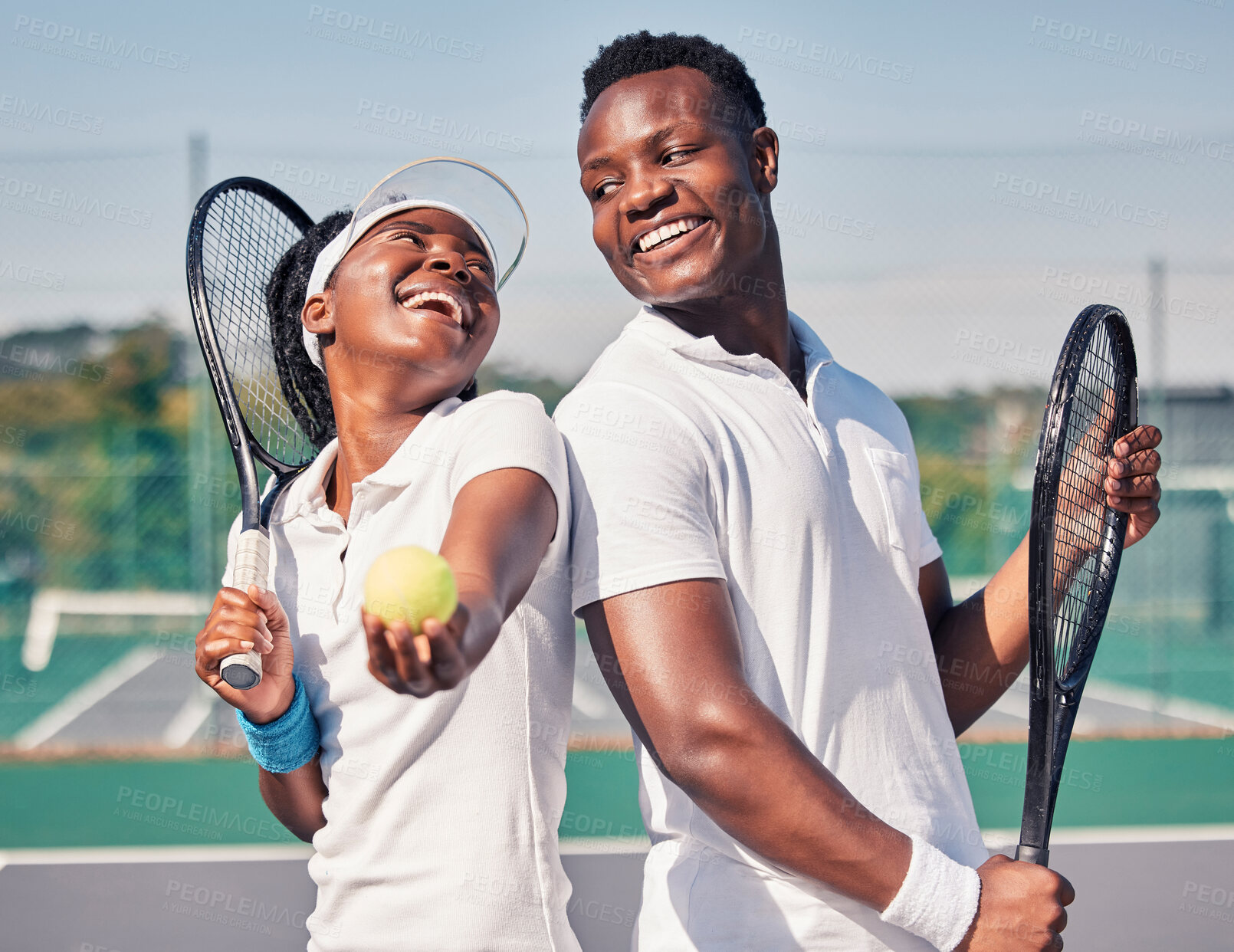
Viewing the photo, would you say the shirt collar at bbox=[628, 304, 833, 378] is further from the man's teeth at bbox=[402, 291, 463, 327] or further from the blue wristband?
the blue wristband

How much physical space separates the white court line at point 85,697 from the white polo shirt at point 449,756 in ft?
18.2

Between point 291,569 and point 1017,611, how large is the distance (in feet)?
3.44

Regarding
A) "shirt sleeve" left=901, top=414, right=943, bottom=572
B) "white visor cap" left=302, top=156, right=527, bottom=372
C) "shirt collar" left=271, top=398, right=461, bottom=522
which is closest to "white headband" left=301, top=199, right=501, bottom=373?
"white visor cap" left=302, top=156, right=527, bottom=372

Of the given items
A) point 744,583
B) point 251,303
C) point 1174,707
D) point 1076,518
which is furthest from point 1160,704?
point 744,583

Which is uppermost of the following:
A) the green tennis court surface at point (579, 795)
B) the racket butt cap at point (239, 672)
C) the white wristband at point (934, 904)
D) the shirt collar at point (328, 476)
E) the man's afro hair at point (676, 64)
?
the man's afro hair at point (676, 64)

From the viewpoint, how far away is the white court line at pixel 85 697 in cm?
626

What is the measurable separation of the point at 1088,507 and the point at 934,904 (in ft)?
2.78

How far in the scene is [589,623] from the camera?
130 cm

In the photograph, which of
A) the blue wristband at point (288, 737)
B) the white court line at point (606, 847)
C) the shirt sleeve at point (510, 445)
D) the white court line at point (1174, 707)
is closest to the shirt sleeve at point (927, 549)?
the shirt sleeve at point (510, 445)

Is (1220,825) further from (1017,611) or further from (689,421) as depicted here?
(689,421)

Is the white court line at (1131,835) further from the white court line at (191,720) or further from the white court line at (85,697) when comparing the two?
the white court line at (85,697)

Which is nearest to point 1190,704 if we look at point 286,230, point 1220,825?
point 1220,825

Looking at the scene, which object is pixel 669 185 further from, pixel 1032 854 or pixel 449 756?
pixel 1032 854

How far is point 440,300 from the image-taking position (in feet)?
4.79
